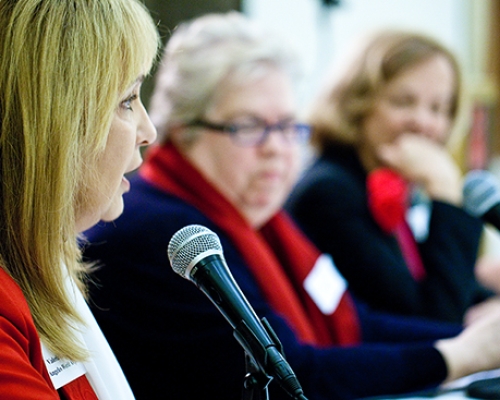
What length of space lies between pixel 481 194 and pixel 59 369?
111cm

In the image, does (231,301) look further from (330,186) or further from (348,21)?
(348,21)

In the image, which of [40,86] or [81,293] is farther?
[81,293]

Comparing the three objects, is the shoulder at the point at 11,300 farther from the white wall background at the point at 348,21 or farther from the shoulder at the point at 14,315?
the white wall background at the point at 348,21

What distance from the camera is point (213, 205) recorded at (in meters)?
1.40

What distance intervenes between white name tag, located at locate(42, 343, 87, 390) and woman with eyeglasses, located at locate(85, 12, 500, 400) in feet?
1.22

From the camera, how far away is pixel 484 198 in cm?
153

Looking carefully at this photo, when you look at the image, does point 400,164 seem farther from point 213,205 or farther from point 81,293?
point 81,293

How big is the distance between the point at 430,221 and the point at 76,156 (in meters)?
1.28

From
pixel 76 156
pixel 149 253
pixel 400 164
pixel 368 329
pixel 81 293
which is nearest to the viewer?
pixel 76 156

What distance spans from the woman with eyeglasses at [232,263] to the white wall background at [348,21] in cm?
124

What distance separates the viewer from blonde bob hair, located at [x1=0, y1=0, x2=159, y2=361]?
0.76 metres

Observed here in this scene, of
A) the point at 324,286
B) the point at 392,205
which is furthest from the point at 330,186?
the point at 324,286

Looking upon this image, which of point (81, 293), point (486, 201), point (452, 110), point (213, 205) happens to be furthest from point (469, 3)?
point (81, 293)

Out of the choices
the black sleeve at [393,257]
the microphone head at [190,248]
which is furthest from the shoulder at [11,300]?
the black sleeve at [393,257]
